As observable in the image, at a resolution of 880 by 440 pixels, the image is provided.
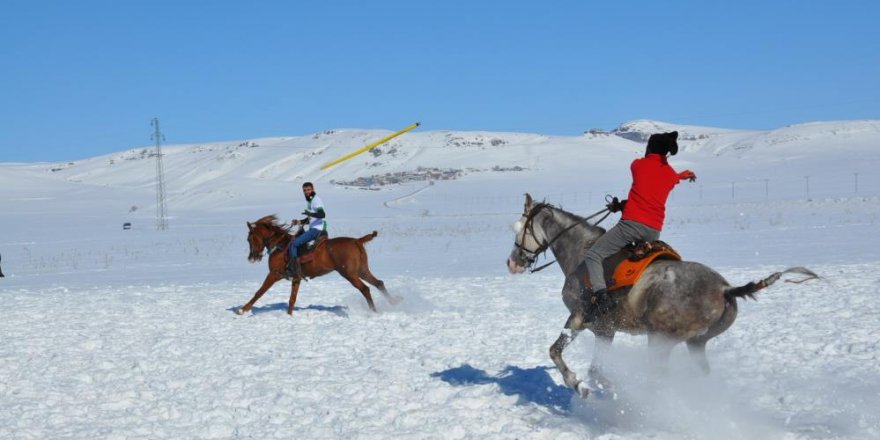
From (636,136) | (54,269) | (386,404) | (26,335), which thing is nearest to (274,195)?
(54,269)

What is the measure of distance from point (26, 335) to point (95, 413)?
5.28 m

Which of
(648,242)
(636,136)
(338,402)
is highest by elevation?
(636,136)

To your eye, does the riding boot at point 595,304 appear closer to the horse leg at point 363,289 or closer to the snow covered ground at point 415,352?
the snow covered ground at point 415,352

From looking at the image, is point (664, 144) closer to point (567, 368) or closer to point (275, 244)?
point (567, 368)

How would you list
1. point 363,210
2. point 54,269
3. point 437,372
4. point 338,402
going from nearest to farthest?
point 338,402, point 437,372, point 54,269, point 363,210

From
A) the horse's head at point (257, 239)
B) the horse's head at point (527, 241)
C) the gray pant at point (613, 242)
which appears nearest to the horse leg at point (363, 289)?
the horse's head at point (257, 239)

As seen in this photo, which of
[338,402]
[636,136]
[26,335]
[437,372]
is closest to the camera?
[338,402]

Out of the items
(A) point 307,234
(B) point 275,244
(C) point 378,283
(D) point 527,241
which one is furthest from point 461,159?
(D) point 527,241

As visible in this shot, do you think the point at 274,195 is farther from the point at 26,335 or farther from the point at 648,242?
the point at 648,242

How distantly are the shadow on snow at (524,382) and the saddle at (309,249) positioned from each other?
5.36m

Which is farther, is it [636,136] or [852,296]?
[636,136]

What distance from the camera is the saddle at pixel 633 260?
7289mm

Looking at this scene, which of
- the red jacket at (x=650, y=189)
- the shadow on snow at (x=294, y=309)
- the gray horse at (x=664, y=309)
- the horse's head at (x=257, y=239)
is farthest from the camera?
the horse's head at (x=257, y=239)

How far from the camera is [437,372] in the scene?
9.14 metres
